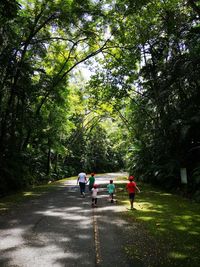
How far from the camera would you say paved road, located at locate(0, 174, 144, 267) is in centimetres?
702

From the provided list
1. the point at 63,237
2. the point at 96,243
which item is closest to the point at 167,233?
the point at 96,243

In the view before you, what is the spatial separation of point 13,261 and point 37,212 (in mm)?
6066

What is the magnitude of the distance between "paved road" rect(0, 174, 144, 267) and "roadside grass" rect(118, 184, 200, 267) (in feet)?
1.57

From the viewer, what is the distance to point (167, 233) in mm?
9445

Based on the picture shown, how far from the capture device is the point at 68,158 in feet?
173

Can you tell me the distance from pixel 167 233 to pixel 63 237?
114 inches

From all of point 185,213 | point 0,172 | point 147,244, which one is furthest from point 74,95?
point 147,244

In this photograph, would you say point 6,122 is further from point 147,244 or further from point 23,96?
point 147,244

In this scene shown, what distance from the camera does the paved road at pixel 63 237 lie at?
702 cm

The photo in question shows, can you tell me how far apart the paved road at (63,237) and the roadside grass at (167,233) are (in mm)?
478

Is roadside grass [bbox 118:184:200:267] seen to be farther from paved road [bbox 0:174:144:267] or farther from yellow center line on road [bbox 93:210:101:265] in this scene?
yellow center line on road [bbox 93:210:101:265]

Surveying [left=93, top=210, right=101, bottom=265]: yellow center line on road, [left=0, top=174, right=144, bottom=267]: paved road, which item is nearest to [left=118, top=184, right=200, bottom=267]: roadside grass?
[left=0, top=174, right=144, bottom=267]: paved road

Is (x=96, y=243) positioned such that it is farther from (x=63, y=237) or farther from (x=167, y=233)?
(x=167, y=233)

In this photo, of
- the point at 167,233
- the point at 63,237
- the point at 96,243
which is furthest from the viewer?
the point at 167,233
